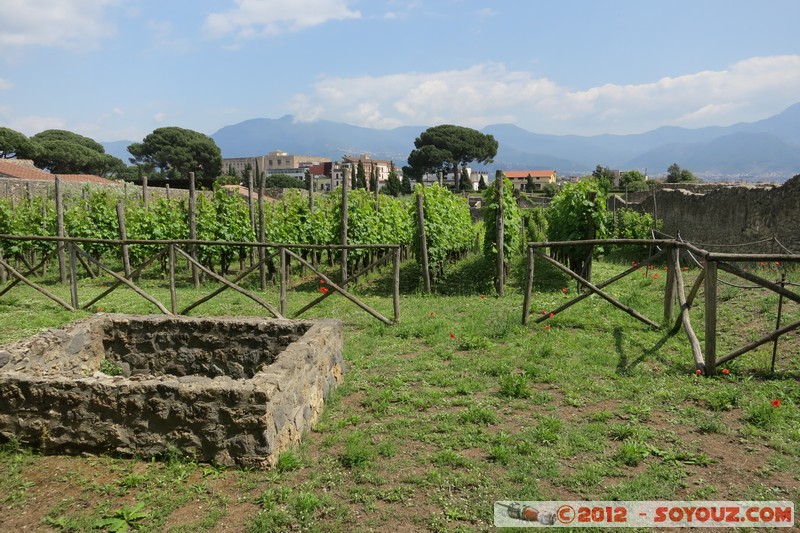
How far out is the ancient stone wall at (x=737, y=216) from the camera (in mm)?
13219

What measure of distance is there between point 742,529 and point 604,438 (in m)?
1.24

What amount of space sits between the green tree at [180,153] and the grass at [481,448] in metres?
72.8

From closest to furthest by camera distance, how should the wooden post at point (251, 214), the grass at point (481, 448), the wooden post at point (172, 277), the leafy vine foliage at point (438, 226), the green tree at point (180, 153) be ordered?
the grass at point (481, 448) < the wooden post at point (172, 277) < the leafy vine foliage at point (438, 226) < the wooden post at point (251, 214) < the green tree at point (180, 153)

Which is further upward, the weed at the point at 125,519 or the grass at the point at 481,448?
the grass at the point at 481,448

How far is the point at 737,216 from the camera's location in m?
16.0

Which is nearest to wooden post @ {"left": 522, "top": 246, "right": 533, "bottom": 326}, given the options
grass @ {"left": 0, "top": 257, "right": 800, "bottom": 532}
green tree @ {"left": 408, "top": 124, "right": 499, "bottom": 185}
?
grass @ {"left": 0, "top": 257, "right": 800, "bottom": 532}

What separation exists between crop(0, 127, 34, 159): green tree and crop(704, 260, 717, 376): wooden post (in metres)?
60.3

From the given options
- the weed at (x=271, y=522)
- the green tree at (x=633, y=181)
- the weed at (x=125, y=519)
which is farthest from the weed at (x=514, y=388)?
the green tree at (x=633, y=181)

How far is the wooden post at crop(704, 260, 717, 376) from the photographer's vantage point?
5.58 m

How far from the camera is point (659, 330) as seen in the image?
23.8 feet

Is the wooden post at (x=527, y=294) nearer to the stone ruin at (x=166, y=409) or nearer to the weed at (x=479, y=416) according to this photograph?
the weed at (x=479, y=416)

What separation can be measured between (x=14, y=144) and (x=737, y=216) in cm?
5933

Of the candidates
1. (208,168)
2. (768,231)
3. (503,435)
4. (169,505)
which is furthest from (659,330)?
(208,168)

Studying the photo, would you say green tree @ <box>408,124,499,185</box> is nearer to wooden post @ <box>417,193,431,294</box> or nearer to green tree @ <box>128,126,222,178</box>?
green tree @ <box>128,126,222,178</box>
